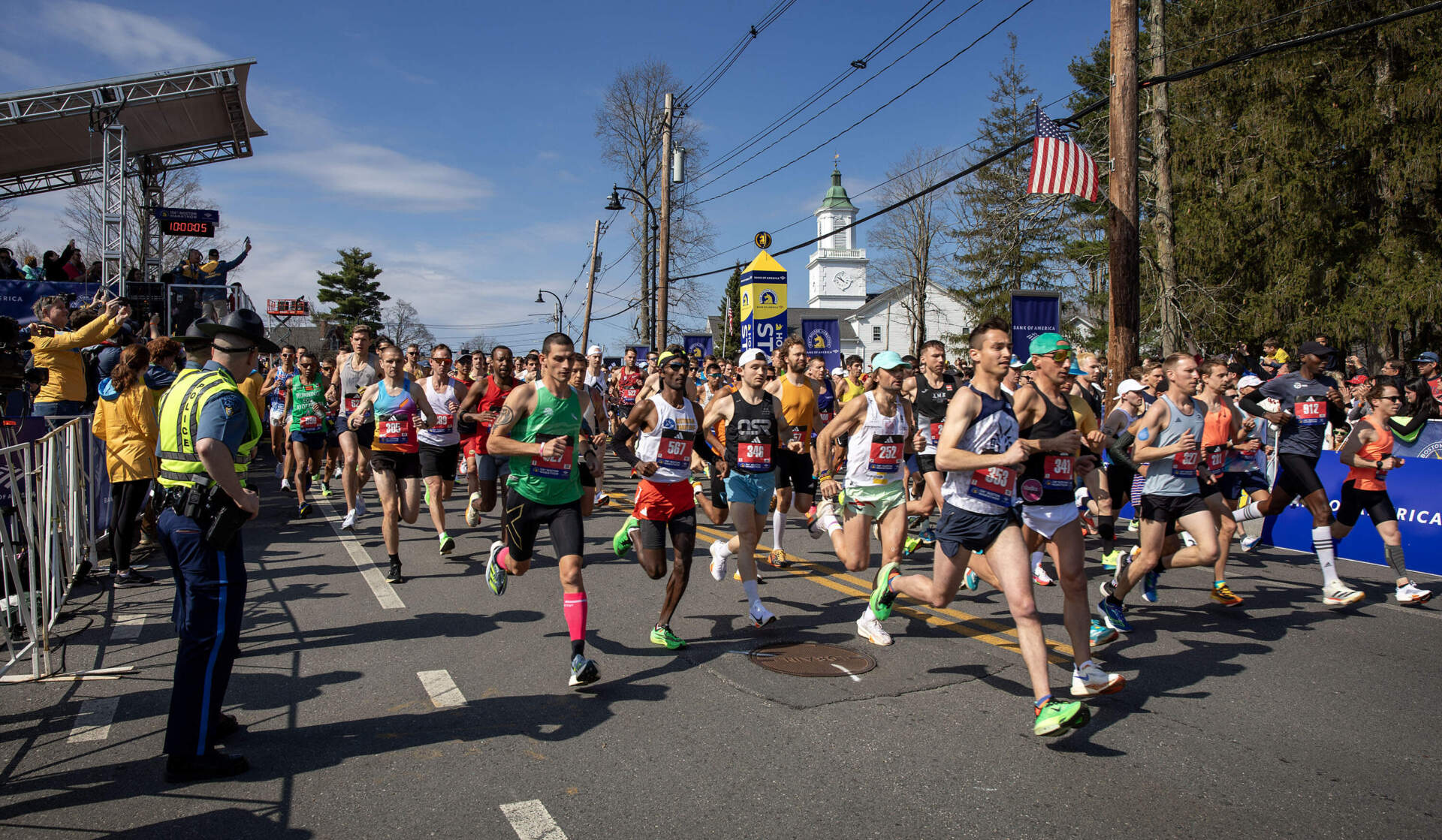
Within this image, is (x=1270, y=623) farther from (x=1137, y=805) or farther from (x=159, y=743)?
(x=159, y=743)

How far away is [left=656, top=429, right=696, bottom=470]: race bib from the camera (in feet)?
20.2

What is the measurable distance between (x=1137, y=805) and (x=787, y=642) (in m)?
2.66

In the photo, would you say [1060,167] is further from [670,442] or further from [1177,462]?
[670,442]

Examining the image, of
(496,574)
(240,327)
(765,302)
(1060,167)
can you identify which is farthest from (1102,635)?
(765,302)

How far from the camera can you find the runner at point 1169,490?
6.28m

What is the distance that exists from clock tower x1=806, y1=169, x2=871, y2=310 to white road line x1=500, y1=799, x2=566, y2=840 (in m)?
108

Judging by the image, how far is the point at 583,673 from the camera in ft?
16.3

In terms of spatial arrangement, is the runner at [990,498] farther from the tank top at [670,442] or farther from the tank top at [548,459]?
the tank top at [548,459]

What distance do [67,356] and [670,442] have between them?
6820mm

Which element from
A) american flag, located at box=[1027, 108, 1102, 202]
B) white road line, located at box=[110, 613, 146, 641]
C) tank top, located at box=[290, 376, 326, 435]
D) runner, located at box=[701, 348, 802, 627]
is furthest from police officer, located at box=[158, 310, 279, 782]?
american flag, located at box=[1027, 108, 1102, 202]

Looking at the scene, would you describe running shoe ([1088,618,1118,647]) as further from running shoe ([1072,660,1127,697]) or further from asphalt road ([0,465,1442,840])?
running shoe ([1072,660,1127,697])

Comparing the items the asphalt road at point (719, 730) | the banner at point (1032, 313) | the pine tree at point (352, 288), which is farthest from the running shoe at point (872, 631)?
the pine tree at point (352, 288)

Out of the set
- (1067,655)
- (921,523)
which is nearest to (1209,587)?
(1067,655)

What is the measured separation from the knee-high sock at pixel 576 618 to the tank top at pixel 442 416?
4.03 m
